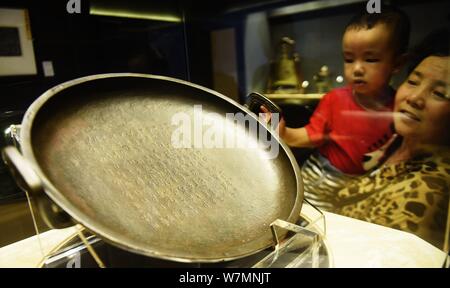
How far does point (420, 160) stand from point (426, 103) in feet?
0.67

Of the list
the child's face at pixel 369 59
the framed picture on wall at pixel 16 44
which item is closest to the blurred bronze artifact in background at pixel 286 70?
the child's face at pixel 369 59

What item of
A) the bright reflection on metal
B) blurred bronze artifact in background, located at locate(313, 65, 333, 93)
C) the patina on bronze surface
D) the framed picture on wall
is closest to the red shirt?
blurred bronze artifact in background, located at locate(313, 65, 333, 93)

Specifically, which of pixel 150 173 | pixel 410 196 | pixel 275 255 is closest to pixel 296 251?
pixel 275 255

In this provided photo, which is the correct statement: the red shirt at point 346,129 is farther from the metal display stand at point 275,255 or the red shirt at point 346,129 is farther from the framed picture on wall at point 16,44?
the framed picture on wall at point 16,44

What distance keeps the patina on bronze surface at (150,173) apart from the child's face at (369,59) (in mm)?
528

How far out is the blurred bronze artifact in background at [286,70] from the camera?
125cm

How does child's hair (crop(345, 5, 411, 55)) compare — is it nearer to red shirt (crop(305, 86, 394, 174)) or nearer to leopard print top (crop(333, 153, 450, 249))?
red shirt (crop(305, 86, 394, 174))

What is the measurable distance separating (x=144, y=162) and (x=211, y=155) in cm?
18

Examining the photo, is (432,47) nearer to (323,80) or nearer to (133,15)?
(323,80)

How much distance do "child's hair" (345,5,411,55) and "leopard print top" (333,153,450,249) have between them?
15.5 inches

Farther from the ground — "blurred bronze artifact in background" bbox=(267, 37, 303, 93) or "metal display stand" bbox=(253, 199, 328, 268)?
"blurred bronze artifact in background" bbox=(267, 37, 303, 93)

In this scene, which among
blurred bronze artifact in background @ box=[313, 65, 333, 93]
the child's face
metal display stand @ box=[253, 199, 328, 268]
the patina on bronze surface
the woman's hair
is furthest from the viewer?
blurred bronze artifact in background @ box=[313, 65, 333, 93]

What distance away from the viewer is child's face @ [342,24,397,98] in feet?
3.48

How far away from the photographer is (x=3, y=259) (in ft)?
2.56
